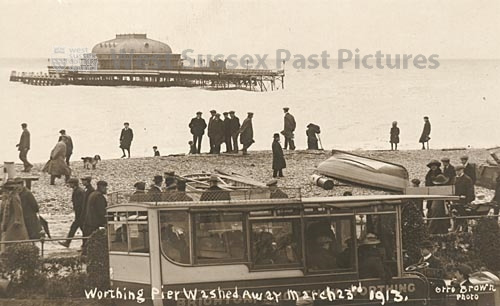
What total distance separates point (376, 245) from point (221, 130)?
443 centimetres

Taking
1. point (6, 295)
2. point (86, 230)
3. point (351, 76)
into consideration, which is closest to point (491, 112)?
point (351, 76)

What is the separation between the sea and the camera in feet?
43.8

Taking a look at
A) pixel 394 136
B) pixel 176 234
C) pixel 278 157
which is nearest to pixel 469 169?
pixel 394 136

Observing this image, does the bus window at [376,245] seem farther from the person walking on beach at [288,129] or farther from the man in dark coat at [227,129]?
the man in dark coat at [227,129]

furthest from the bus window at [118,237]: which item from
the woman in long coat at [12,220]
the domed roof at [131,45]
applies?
the domed roof at [131,45]

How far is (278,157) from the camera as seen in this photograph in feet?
45.0

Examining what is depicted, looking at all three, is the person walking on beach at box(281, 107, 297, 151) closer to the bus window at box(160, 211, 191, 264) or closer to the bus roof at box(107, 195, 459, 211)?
the bus roof at box(107, 195, 459, 211)

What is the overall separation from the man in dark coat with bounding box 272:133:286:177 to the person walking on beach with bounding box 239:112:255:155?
582 mm

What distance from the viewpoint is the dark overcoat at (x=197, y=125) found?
14.0m

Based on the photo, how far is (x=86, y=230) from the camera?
462 inches

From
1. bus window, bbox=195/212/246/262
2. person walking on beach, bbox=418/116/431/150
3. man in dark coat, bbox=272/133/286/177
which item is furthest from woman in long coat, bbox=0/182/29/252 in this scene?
person walking on beach, bbox=418/116/431/150

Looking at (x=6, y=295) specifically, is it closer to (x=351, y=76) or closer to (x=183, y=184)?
(x=183, y=184)

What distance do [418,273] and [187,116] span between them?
477 centimetres

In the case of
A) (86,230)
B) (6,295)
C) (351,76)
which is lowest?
(6,295)
